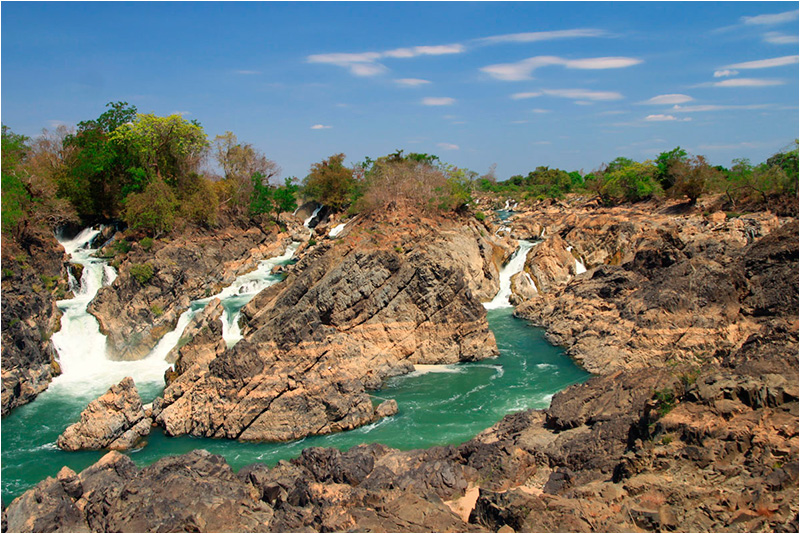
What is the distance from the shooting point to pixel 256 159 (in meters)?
52.2

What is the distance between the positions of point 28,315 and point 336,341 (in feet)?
45.2

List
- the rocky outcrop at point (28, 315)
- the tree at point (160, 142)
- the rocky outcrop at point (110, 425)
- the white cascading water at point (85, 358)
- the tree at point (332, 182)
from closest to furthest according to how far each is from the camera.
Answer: the rocky outcrop at point (110, 425) < the rocky outcrop at point (28, 315) < the white cascading water at point (85, 358) < the tree at point (160, 142) < the tree at point (332, 182)

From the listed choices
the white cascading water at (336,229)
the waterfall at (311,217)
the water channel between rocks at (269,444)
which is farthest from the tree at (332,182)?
the water channel between rocks at (269,444)

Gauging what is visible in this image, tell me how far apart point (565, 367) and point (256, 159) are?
122 feet

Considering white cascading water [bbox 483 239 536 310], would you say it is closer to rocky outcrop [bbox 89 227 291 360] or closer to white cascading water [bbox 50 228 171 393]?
rocky outcrop [bbox 89 227 291 360]

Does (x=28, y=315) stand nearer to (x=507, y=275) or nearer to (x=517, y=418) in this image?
(x=517, y=418)

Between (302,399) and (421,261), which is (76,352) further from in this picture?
(421,261)

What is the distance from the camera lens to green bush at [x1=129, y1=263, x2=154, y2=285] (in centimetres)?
3058

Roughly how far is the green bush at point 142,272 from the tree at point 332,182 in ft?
78.9

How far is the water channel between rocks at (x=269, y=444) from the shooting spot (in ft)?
58.2

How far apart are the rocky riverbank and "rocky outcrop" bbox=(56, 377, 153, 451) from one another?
118 centimetres

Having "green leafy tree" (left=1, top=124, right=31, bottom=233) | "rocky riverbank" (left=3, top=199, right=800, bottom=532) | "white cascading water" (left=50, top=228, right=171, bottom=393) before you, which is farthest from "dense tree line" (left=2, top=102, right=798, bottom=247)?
"rocky riverbank" (left=3, top=199, right=800, bottom=532)

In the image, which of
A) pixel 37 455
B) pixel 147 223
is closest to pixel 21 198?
pixel 147 223

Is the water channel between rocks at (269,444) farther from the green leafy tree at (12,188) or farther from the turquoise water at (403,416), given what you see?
the green leafy tree at (12,188)
